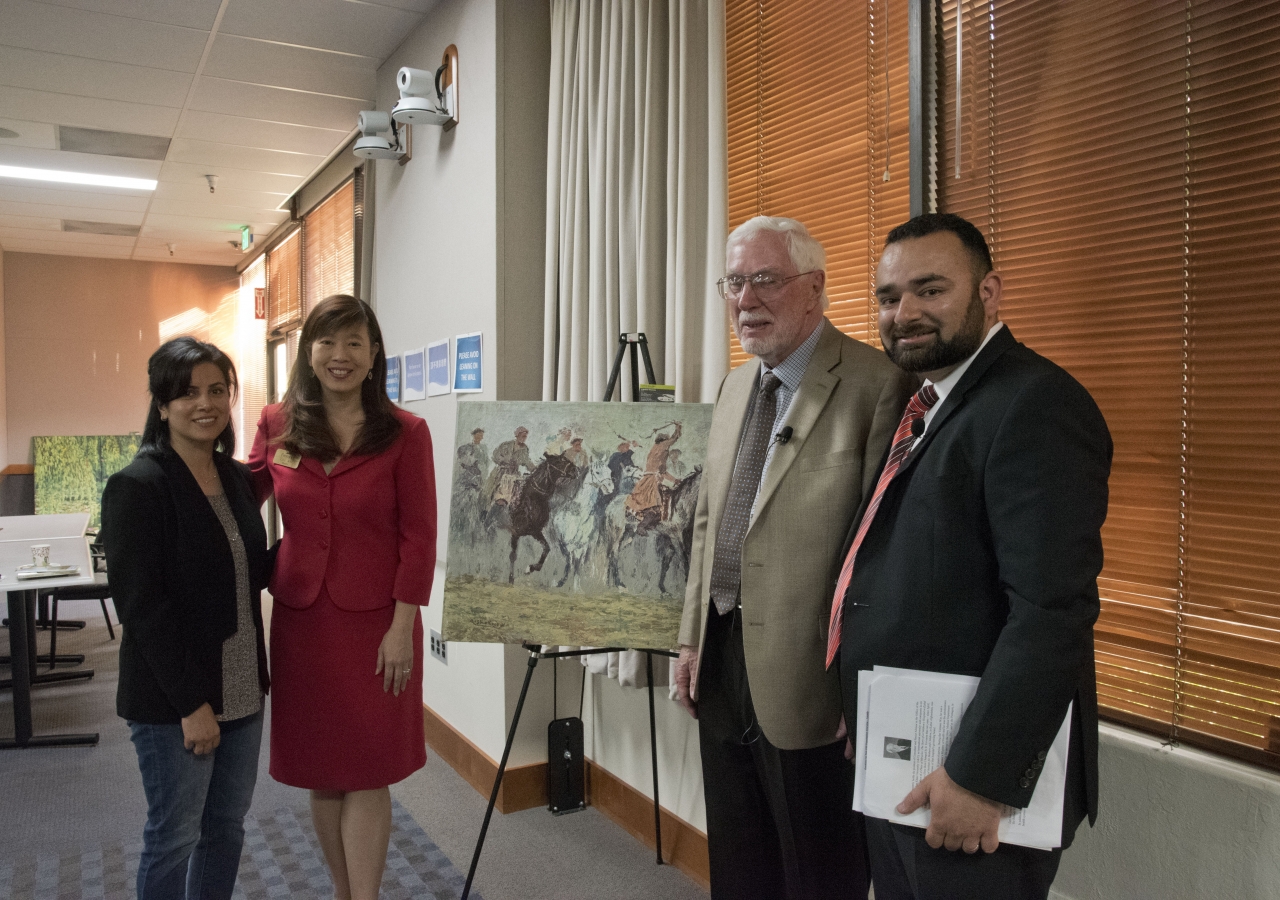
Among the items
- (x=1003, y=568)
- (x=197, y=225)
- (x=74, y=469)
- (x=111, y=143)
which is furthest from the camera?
(x=74, y=469)

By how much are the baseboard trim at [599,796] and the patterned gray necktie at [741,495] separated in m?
1.26

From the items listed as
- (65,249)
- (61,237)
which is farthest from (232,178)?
(65,249)

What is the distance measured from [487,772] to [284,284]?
19.3 feet

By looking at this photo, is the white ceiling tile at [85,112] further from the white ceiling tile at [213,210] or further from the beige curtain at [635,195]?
the beige curtain at [635,195]

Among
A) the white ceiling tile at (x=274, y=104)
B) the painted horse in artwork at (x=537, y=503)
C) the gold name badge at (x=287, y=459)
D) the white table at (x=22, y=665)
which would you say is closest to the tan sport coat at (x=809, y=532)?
the painted horse in artwork at (x=537, y=503)

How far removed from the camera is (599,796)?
130 inches

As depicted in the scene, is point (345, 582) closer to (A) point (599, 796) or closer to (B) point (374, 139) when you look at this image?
(A) point (599, 796)

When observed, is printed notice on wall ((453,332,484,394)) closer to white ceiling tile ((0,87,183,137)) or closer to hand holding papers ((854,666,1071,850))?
hand holding papers ((854,666,1071,850))

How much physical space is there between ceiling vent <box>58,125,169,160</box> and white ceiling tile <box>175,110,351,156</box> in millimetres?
287

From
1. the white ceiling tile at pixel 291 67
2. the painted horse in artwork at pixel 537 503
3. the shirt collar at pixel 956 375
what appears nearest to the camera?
the shirt collar at pixel 956 375

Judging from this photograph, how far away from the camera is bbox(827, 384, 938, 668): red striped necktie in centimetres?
143

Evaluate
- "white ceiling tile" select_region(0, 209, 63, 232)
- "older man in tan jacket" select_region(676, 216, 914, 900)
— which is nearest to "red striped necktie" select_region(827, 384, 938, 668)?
"older man in tan jacket" select_region(676, 216, 914, 900)

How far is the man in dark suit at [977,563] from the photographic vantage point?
117 centimetres

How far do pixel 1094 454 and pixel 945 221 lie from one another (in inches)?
16.9
